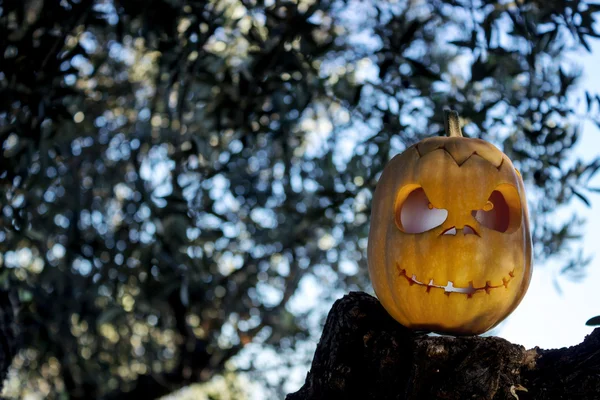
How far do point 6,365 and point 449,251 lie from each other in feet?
7.38

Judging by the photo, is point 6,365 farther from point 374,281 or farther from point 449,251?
point 449,251

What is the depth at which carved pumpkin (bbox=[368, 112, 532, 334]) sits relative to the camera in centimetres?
214

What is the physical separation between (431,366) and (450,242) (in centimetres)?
34

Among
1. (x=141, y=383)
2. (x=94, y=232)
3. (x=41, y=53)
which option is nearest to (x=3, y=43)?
(x=41, y=53)

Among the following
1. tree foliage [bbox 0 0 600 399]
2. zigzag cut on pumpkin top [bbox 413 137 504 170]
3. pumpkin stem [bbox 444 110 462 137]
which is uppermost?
zigzag cut on pumpkin top [bbox 413 137 504 170]

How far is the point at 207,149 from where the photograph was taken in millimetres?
3973

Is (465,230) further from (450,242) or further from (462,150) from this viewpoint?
(462,150)

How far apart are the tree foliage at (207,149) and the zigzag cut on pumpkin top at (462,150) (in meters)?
0.95

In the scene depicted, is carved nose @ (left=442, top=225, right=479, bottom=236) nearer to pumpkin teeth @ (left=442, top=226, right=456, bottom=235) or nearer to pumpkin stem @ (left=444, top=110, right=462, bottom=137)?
pumpkin teeth @ (left=442, top=226, right=456, bottom=235)

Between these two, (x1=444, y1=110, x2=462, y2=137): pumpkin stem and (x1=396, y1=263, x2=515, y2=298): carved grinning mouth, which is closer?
(x1=396, y1=263, x2=515, y2=298): carved grinning mouth

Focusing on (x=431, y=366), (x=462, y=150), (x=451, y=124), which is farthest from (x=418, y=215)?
(x=431, y=366)

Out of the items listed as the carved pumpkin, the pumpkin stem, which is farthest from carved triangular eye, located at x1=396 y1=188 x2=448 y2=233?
the pumpkin stem

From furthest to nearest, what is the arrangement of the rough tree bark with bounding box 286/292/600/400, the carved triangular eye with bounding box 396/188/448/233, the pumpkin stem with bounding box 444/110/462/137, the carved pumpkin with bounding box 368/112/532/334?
the pumpkin stem with bounding box 444/110/462/137 → the carved triangular eye with bounding box 396/188/448/233 → the carved pumpkin with bounding box 368/112/532/334 → the rough tree bark with bounding box 286/292/600/400

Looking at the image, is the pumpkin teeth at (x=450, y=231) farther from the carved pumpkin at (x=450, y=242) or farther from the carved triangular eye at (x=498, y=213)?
the carved triangular eye at (x=498, y=213)
